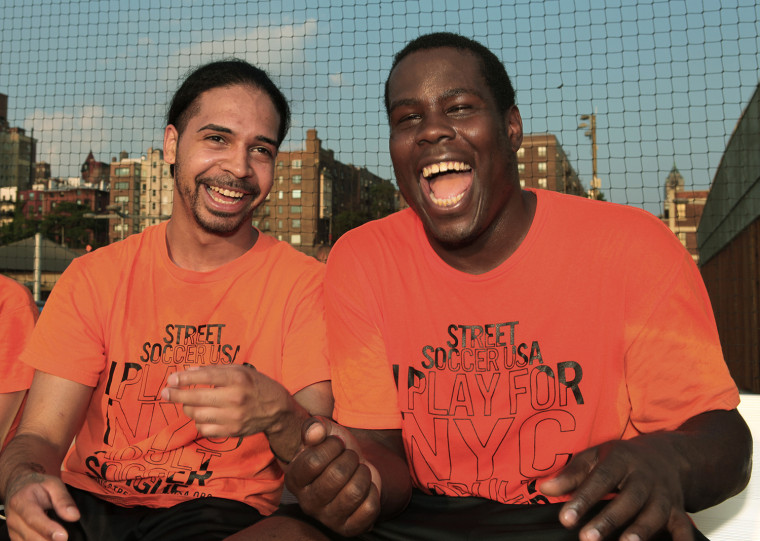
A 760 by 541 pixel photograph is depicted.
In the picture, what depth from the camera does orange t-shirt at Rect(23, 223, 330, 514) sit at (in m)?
2.06

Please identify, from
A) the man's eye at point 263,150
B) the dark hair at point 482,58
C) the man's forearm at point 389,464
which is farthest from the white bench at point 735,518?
the man's eye at point 263,150

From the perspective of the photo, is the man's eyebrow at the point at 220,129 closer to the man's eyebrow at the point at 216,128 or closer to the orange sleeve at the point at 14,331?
the man's eyebrow at the point at 216,128

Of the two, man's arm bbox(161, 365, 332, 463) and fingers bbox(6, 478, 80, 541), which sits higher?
man's arm bbox(161, 365, 332, 463)

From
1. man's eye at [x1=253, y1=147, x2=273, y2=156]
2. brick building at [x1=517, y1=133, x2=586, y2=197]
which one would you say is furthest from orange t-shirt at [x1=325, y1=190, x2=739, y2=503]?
brick building at [x1=517, y1=133, x2=586, y2=197]

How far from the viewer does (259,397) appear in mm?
1462

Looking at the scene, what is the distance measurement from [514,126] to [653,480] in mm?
1287

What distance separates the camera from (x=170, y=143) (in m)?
2.58

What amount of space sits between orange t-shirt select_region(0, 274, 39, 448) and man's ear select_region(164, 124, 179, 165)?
Result: 2.60 feet

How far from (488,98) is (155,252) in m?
1.34

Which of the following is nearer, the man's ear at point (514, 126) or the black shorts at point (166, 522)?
the black shorts at point (166, 522)

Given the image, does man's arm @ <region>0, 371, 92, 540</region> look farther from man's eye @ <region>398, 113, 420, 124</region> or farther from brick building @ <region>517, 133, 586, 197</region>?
brick building @ <region>517, 133, 586, 197</region>

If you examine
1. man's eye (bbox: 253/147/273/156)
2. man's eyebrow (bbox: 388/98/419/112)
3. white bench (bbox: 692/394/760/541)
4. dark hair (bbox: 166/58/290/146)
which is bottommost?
white bench (bbox: 692/394/760/541)

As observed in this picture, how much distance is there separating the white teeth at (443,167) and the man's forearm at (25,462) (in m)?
1.42

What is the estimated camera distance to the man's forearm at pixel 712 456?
1451 millimetres
